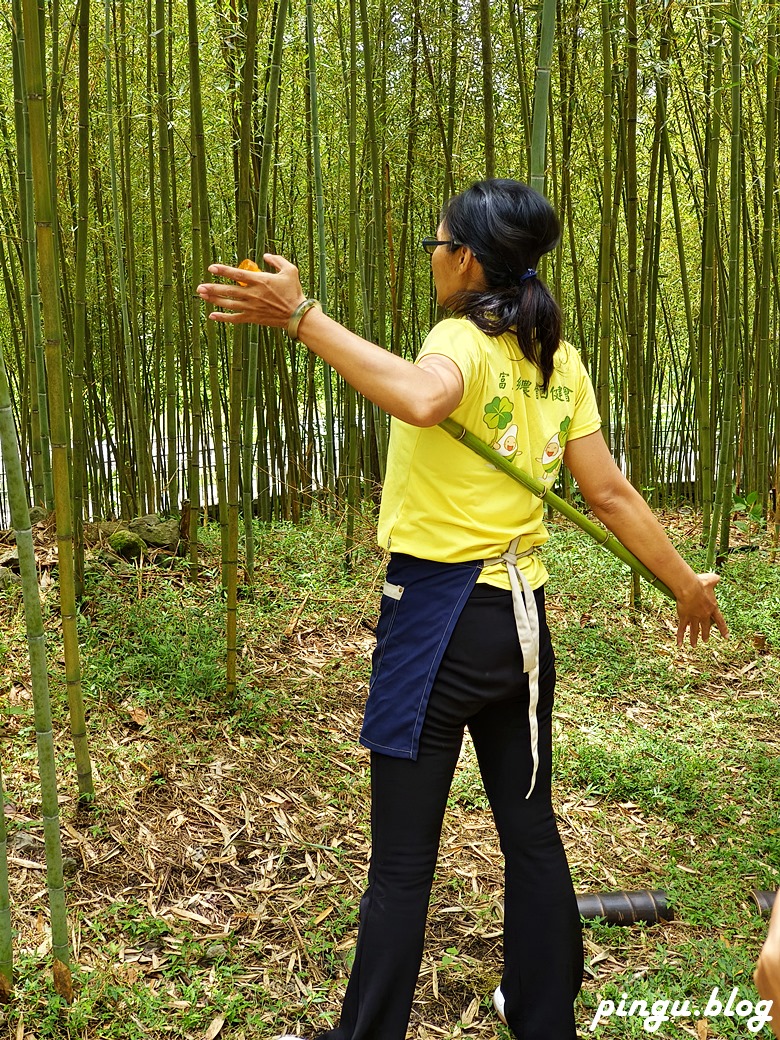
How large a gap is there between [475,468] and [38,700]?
78 cm

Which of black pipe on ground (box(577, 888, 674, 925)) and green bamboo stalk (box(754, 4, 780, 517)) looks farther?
green bamboo stalk (box(754, 4, 780, 517))

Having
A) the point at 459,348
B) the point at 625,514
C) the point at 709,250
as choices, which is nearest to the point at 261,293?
the point at 459,348

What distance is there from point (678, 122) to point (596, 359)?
1263 millimetres

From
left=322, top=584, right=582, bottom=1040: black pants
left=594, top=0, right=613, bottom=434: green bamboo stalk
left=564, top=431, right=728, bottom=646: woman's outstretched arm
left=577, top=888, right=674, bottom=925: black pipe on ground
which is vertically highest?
left=594, top=0, right=613, bottom=434: green bamboo stalk

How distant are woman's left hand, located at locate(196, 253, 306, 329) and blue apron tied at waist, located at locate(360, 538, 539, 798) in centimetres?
39

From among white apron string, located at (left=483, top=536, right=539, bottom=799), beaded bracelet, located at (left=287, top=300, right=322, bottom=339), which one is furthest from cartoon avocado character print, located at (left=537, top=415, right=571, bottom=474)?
beaded bracelet, located at (left=287, top=300, right=322, bottom=339)

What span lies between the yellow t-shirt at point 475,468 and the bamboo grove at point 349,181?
1.12m

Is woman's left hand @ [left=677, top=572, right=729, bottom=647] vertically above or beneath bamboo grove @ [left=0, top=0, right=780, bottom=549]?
beneath

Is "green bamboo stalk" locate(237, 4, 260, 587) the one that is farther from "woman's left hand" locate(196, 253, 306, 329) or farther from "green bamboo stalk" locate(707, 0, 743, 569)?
"green bamboo stalk" locate(707, 0, 743, 569)

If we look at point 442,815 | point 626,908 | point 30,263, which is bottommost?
point 626,908

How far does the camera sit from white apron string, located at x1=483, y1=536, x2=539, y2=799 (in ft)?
4.33

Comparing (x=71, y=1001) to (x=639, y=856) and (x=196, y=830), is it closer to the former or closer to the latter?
(x=196, y=830)

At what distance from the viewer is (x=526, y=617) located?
132cm

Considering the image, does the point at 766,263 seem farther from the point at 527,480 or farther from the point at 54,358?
the point at 54,358
